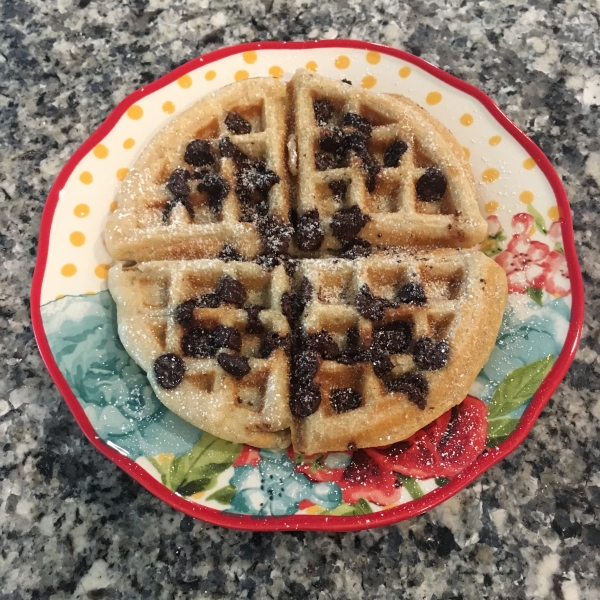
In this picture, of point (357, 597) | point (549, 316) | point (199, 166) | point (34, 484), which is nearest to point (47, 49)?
point (199, 166)

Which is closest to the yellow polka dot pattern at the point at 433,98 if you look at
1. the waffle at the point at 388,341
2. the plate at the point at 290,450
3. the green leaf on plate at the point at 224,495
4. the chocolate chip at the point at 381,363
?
the plate at the point at 290,450

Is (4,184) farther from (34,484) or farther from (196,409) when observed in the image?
(196,409)

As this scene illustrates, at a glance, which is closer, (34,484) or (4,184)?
(34,484)

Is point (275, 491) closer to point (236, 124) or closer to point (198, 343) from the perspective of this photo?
point (198, 343)

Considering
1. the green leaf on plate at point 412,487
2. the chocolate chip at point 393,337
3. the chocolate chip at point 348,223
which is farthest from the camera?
the chocolate chip at point 348,223

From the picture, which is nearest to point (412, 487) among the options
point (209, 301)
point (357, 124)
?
point (209, 301)

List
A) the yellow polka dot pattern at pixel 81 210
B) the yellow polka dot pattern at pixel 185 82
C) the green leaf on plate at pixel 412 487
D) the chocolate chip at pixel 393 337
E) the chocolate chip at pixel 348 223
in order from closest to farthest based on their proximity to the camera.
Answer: the green leaf on plate at pixel 412 487 → the chocolate chip at pixel 393 337 → the chocolate chip at pixel 348 223 → the yellow polka dot pattern at pixel 81 210 → the yellow polka dot pattern at pixel 185 82

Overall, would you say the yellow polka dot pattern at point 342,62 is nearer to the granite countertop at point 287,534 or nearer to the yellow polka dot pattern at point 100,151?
the granite countertop at point 287,534
